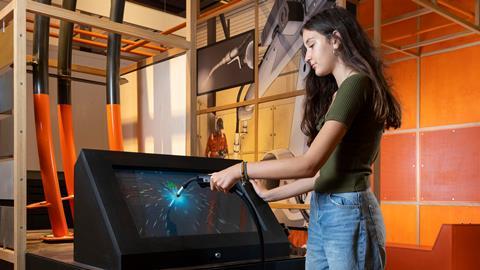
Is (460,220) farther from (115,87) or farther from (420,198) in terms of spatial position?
(115,87)

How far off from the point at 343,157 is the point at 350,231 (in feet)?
0.61

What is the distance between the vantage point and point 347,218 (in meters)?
1.17

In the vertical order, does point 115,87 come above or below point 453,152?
above

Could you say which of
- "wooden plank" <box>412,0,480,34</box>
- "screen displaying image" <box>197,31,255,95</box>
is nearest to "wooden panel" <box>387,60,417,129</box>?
"wooden plank" <box>412,0,480,34</box>

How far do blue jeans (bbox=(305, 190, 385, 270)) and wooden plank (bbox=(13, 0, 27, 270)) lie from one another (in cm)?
104

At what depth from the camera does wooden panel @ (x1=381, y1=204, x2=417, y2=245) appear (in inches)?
217

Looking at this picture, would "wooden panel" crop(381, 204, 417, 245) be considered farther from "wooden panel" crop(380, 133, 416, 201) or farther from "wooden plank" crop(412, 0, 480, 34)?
"wooden plank" crop(412, 0, 480, 34)

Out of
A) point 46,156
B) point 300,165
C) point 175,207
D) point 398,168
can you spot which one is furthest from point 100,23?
point 398,168

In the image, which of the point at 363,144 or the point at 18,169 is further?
the point at 18,169

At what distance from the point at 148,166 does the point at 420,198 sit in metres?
4.68

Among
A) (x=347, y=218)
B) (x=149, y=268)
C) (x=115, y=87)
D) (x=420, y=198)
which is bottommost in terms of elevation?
(x=420, y=198)

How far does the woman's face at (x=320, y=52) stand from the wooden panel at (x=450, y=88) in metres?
4.36

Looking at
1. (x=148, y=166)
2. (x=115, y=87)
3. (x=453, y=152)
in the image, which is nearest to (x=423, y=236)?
(x=453, y=152)

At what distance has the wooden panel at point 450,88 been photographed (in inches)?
200
